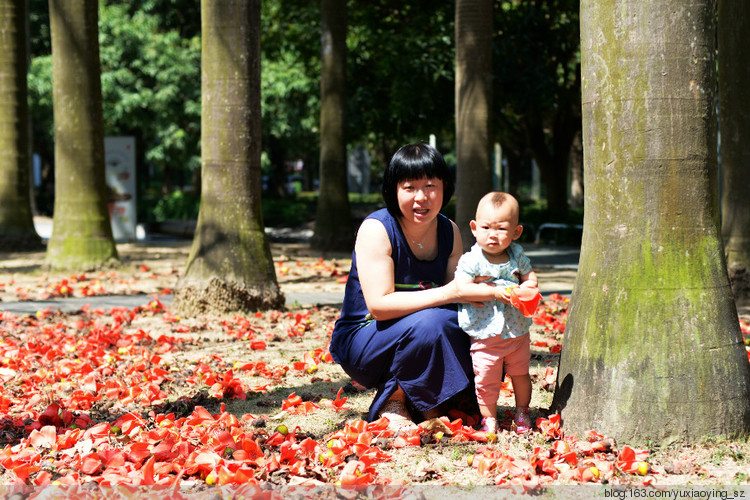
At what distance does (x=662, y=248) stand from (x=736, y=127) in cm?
579

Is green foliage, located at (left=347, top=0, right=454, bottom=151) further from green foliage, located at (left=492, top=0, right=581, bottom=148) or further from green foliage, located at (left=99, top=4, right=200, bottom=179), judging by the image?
green foliage, located at (left=99, top=4, right=200, bottom=179)

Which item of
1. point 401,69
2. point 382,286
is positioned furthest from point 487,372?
point 401,69

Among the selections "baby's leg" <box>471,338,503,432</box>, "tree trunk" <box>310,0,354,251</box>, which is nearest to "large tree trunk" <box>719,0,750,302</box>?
"baby's leg" <box>471,338,503,432</box>

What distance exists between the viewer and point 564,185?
21797 mm

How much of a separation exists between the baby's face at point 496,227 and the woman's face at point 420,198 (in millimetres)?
285

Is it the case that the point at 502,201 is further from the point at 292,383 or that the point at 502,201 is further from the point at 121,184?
the point at 121,184

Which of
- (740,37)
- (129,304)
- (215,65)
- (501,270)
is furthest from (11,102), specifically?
(501,270)

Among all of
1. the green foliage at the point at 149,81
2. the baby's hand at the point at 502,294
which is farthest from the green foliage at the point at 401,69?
the baby's hand at the point at 502,294

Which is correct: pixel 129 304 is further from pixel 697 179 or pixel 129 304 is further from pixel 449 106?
pixel 449 106

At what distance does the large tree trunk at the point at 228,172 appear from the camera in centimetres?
732

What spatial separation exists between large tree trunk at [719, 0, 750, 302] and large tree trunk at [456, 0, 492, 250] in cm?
A: 261

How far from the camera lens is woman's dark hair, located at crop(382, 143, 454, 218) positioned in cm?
369

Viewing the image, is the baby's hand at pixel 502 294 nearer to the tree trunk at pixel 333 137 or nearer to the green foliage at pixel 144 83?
the tree trunk at pixel 333 137

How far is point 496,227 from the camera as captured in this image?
136 inches
